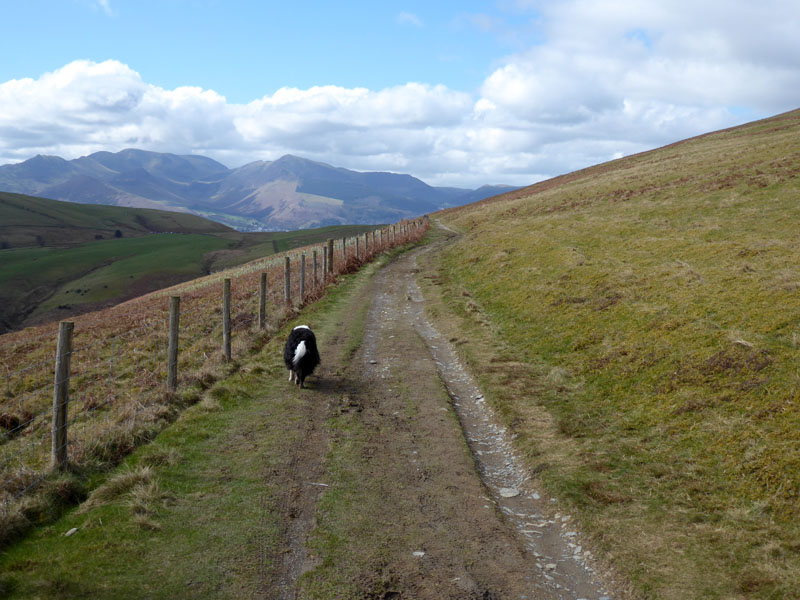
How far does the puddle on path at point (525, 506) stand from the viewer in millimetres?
6445

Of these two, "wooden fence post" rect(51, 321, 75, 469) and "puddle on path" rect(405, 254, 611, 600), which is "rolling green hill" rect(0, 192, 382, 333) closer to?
"wooden fence post" rect(51, 321, 75, 469)

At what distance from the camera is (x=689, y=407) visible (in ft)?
34.3

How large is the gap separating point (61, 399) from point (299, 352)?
17.8 ft

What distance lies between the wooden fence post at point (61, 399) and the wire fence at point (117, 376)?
1.0 inches

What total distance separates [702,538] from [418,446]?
477 centimetres

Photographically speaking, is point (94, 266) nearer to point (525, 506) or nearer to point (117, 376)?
point (117, 376)

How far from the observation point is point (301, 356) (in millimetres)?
12930


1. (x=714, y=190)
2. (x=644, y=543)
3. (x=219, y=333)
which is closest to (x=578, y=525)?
(x=644, y=543)

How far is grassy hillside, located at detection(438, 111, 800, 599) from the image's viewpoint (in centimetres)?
696

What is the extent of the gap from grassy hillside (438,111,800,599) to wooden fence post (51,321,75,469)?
7.89 m

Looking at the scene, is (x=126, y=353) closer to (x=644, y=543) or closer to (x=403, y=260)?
(x=644, y=543)

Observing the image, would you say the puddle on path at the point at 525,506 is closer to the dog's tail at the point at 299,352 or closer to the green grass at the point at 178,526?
the green grass at the point at 178,526

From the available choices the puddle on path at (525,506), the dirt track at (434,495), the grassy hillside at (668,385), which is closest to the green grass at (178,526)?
the dirt track at (434,495)

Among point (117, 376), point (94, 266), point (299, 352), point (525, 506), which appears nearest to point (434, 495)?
point (525, 506)
